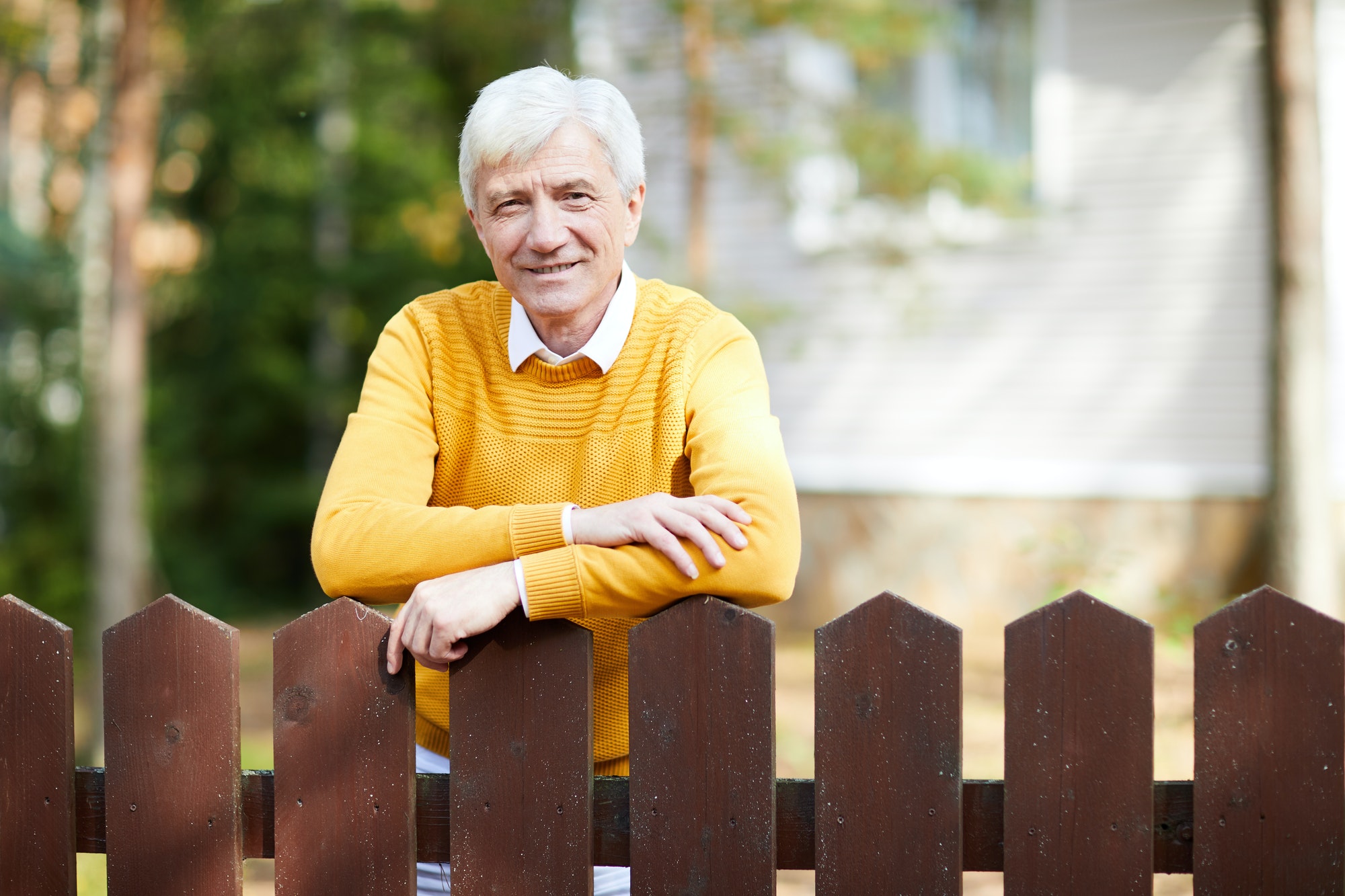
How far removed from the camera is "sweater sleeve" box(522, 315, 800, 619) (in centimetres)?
168

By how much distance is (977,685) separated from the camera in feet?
20.7

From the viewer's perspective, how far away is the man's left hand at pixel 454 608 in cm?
170

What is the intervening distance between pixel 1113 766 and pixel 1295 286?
15.0 ft

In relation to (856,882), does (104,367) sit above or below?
above

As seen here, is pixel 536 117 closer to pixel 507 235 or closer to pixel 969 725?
pixel 507 235

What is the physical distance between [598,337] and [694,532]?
16.8 inches

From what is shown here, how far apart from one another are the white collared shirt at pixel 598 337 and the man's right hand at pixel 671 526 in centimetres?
31

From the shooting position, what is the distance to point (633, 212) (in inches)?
80.4

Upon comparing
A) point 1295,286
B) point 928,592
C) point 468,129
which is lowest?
point 928,592

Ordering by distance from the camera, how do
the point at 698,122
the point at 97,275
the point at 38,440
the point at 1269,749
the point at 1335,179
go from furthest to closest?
the point at 97,275, the point at 38,440, the point at 698,122, the point at 1335,179, the point at 1269,749

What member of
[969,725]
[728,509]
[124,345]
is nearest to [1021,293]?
[969,725]

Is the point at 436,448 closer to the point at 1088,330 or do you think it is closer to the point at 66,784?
the point at 66,784

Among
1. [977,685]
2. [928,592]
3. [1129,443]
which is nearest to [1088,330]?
[1129,443]

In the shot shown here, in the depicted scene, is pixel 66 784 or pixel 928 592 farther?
pixel 928 592
